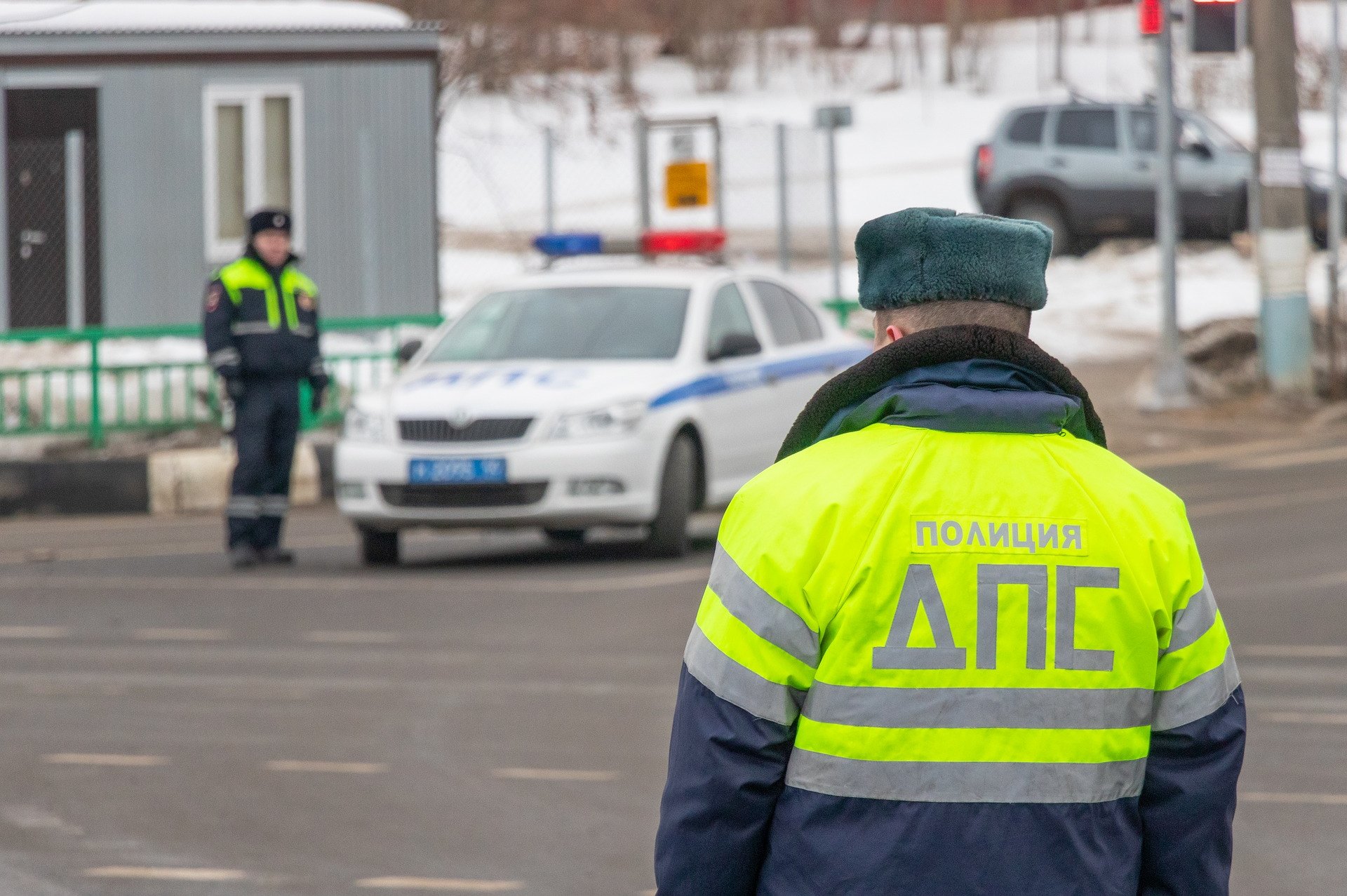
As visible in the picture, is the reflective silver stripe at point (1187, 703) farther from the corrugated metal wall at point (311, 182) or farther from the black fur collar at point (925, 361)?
the corrugated metal wall at point (311, 182)

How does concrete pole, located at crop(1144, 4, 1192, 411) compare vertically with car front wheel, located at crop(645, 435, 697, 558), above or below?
above

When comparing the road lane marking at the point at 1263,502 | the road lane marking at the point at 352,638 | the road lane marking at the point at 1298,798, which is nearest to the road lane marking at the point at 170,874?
the road lane marking at the point at 1298,798

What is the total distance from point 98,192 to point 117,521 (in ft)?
27.1

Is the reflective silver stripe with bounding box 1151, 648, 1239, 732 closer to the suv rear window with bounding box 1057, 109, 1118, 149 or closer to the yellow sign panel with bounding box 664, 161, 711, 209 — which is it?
the yellow sign panel with bounding box 664, 161, 711, 209

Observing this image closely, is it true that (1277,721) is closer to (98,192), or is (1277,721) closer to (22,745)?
(22,745)

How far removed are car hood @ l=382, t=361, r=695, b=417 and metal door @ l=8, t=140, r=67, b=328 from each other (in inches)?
422

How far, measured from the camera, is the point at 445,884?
5453 mm

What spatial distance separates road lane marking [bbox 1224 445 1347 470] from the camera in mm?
15812

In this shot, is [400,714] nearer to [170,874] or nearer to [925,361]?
[170,874]

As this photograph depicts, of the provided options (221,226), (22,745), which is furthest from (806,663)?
(221,226)

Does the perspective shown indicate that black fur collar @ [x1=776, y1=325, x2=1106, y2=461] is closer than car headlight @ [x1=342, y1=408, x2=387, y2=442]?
Yes

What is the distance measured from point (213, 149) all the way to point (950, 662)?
20566 mm

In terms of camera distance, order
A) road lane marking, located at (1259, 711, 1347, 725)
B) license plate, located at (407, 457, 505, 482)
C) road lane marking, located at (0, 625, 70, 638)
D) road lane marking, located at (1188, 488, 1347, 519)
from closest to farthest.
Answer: road lane marking, located at (1259, 711, 1347, 725) → road lane marking, located at (0, 625, 70, 638) → license plate, located at (407, 457, 505, 482) → road lane marking, located at (1188, 488, 1347, 519)

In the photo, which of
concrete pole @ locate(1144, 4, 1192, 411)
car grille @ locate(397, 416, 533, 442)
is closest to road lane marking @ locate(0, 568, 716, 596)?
car grille @ locate(397, 416, 533, 442)
